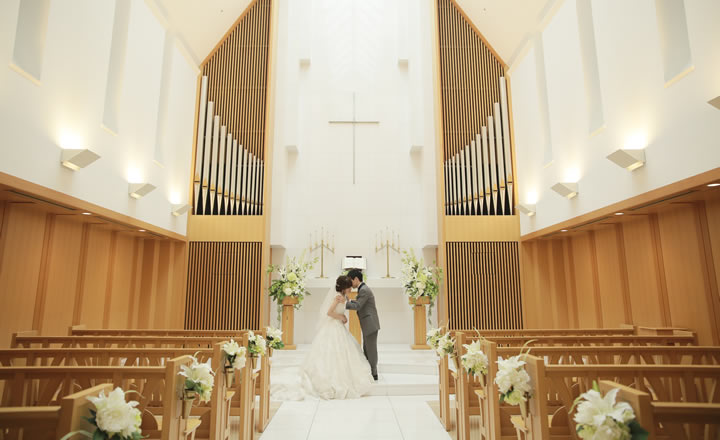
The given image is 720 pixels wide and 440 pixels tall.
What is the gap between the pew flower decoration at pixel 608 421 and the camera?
53.7 inches

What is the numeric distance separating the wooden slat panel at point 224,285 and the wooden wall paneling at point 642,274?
5615 mm

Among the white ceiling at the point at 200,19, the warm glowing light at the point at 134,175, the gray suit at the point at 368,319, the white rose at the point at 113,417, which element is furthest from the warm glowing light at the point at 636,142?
the white ceiling at the point at 200,19

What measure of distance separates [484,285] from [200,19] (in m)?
6.87

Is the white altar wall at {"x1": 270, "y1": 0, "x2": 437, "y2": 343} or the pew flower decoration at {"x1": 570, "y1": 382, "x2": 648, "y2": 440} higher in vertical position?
the white altar wall at {"x1": 270, "y1": 0, "x2": 437, "y2": 343}

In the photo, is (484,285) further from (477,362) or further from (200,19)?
A: (200,19)

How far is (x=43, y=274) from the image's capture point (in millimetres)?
4312

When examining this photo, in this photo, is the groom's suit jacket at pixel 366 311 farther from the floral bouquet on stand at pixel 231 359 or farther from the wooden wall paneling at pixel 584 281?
the wooden wall paneling at pixel 584 281

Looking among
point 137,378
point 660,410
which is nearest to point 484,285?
point 660,410

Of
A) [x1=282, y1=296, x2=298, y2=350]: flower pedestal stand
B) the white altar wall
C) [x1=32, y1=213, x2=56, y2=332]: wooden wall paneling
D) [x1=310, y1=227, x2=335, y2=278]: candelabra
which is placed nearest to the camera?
[x1=32, y1=213, x2=56, y2=332]: wooden wall paneling

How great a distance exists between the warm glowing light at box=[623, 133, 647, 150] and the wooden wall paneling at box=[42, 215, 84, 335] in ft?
20.4

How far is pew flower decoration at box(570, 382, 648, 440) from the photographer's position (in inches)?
53.7

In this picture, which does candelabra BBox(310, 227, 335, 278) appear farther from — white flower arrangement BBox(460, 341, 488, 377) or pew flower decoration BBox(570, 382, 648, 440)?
pew flower decoration BBox(570, 382, 648, 440)

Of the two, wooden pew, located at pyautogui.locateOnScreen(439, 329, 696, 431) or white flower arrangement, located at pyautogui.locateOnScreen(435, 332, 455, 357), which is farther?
white flower arrangement, located at pyautogui.locateOnScreen(435, 332, 455, 357)

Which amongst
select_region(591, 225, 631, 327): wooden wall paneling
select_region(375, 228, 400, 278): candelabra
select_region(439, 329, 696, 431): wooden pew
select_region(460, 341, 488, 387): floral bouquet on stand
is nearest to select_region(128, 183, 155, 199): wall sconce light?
select_region(439, 329, 696, 431): wooden pew
